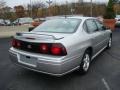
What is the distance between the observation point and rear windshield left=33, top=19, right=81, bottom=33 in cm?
488

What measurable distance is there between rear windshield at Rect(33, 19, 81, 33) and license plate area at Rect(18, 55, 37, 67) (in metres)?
1.05

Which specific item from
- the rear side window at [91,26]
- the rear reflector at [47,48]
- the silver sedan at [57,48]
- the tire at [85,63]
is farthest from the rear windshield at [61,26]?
the rear reflector at [47,48]

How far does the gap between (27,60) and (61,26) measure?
1.40 m

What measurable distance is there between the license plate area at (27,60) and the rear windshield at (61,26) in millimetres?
1047

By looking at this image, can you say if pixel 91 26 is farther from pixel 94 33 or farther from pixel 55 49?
pixel 55 49

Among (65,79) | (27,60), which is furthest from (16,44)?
(65,79)

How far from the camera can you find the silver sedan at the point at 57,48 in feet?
12.9

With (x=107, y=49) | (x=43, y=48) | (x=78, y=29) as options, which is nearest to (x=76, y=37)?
(x=78, y=29)

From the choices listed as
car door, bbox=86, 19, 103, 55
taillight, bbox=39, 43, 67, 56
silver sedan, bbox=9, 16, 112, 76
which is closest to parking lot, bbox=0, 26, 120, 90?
silver sedan, bbox=9, 16, 112, 76

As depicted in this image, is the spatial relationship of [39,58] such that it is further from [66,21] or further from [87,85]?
[66,21]

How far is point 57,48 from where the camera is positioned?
3.93 meters

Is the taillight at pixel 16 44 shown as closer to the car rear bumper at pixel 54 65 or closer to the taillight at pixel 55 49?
the car rear bumper at pixel 54 65

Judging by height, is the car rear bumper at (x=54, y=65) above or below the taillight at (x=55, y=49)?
below

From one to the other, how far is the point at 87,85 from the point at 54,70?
91 centimetres
